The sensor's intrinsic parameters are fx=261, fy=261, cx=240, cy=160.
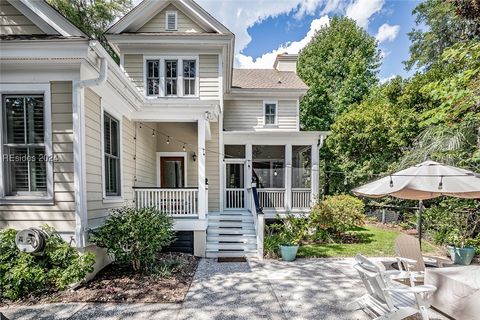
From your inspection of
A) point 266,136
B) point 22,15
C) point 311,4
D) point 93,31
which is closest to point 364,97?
point 311,4

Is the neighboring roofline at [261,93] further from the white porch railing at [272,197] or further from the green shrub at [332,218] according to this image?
the green shrub at [332,218]

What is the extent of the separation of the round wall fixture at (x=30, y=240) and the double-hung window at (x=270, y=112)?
949 centimetres

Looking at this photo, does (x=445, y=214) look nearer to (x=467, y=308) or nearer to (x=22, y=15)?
(x=467, y=308)

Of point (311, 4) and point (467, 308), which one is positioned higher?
point (311, 4)

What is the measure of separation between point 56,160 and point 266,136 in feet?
22.6

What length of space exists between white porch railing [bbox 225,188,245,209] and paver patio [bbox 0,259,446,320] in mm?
4324

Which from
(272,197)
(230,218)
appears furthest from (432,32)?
(230,218)

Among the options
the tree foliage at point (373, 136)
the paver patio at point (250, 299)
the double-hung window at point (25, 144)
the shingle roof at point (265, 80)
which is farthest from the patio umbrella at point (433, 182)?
the tree foliage at point (373, 136)

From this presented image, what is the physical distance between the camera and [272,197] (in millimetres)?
9836

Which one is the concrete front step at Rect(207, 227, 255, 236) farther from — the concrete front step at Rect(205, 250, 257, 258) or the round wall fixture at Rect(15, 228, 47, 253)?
the round wall fixture at Rect(15, 228, 47, 253)

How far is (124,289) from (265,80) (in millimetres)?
11050

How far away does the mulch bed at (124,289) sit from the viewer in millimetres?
4035

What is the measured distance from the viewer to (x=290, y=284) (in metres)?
4.84

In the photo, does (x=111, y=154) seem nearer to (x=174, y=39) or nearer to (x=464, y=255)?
(x=174, y=39)
